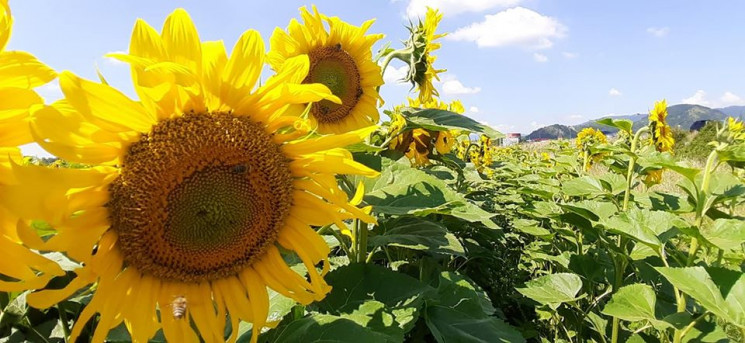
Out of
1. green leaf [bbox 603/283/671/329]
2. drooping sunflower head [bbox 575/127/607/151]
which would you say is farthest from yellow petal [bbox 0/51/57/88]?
drooping sunflower head [bbox 575/127/607/151]

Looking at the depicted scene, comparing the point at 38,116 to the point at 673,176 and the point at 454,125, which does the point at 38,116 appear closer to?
the point at 454,125

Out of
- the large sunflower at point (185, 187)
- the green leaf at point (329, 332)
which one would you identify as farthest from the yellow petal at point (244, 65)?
the green leaf at point (329, 332)

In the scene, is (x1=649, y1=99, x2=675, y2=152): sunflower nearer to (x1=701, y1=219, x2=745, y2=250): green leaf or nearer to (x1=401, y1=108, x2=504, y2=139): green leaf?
(x1=701, y1=219, x2=745, y2=250): green leaf

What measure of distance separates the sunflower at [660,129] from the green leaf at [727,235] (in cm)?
373

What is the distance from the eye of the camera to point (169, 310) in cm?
113

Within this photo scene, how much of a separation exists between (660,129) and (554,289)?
12.5 ft

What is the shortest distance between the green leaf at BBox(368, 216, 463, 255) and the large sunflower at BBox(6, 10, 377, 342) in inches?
35.3

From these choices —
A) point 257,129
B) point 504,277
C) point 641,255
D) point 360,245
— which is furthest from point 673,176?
point 257,129

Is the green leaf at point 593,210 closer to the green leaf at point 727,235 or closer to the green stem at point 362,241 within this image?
the green leaf at point 727,235

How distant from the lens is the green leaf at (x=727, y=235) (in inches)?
70.7

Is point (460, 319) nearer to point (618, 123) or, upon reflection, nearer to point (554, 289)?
point (554, 289)

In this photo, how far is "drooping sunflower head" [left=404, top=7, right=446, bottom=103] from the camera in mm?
2822

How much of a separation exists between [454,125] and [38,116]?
1.62m

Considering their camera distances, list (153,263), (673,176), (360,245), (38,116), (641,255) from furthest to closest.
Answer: (673,176) < (641,255) < (360,245) < (153,263) < (38,116)
